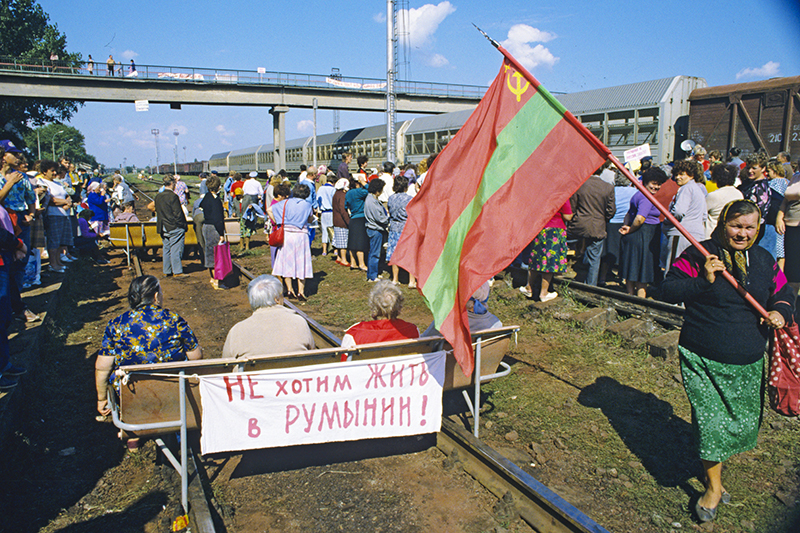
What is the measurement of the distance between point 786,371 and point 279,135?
1654 inches

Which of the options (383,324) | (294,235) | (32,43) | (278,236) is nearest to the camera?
(383,324)

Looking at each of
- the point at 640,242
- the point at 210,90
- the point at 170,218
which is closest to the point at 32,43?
the point at 210,90

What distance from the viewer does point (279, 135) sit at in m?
42.4

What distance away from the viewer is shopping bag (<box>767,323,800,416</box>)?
11.2ft

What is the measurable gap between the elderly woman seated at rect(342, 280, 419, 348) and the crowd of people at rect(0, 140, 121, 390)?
338 cm

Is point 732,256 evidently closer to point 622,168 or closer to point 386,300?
point 622,168

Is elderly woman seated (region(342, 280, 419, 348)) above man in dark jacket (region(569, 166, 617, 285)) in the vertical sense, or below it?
below

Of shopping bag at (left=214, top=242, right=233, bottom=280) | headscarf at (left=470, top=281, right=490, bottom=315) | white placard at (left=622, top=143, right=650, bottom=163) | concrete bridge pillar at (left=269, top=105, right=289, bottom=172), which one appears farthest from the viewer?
concrete bridge pillar at (left=269, top=105, right=289, bottom=172)

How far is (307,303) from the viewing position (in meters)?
9.55

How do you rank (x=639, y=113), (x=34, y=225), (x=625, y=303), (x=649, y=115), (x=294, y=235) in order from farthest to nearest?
(x=639, y=113) → (x=649, y=115) → (x=34, y=225) → (x=294, y=235) → (x=625, y=303)

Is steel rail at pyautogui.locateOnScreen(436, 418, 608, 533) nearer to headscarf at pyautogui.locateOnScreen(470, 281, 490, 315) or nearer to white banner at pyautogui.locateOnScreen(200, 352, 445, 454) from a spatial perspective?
white banner at pyautogui.locateOnScreen(200, 352, 445, 454)

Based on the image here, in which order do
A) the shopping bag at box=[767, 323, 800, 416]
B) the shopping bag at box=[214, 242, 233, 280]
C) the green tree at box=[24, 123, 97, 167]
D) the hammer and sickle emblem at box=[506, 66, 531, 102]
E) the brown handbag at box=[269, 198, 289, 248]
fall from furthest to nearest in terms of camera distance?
the green tree at box=[24, 123, 97, 167] → the shopping bag at box=[214, 242, 233, 280] → the brown handbag at box=[269, 198, 289, 248] → the hammer and sickle emblem at box=[506, 66, 531, 102] → the shopping bag at box=[767, 323, 800, 416]

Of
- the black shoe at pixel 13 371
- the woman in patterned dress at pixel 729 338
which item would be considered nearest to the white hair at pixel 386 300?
the woman in patterned dress at pixel 729 338

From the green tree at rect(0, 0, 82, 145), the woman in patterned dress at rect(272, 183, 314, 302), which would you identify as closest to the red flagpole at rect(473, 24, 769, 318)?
the woman in patterned dress at rect(272, 183, 314, 302)
